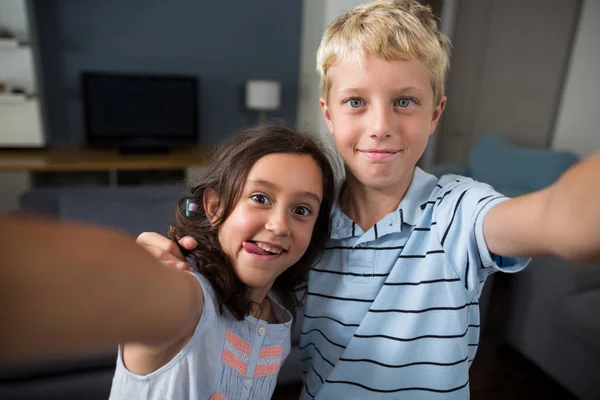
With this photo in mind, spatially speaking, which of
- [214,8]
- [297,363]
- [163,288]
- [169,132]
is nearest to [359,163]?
[163,288]

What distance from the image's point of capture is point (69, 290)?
0.82 ft

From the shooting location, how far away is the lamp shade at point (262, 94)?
3865 millimetres

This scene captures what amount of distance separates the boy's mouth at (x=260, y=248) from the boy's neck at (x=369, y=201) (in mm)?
183

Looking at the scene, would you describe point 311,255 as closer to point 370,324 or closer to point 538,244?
point 370,324

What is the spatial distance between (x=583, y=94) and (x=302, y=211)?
140 inches

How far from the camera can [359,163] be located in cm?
73

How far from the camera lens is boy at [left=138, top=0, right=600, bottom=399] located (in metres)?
0.71

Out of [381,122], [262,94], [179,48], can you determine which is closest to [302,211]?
[381,122]

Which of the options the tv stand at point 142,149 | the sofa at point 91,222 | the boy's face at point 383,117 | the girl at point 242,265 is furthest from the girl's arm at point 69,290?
the tv stand at point 142,149

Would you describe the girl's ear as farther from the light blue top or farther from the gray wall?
the gray wall

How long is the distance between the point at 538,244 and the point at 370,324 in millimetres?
358

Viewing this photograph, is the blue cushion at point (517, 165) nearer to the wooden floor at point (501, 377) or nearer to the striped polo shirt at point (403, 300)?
the wooden floor at point (501, 377)

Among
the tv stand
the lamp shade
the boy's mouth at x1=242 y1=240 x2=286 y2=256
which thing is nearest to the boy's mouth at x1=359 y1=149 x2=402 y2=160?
the boy's mouth at x1=242 y1=240 x2=286 y2=256

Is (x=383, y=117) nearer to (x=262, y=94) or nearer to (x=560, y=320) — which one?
(x=560, y=320)
